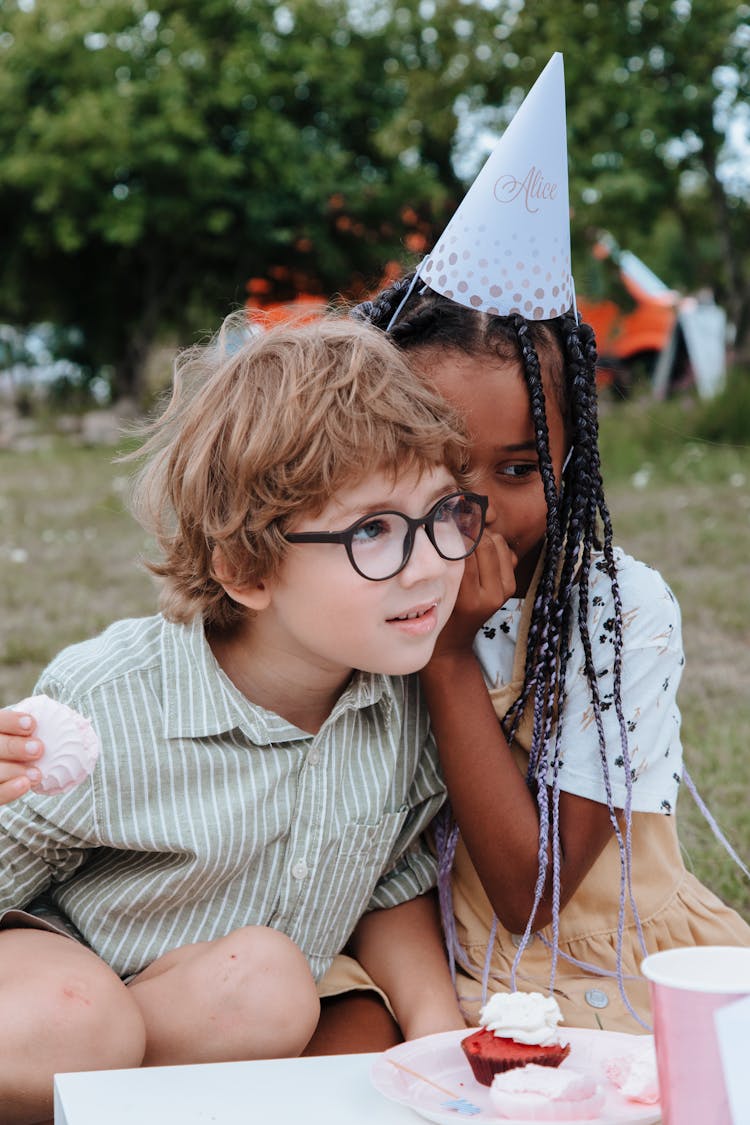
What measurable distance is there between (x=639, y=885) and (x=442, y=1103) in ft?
2.24

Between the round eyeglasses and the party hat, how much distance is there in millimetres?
327

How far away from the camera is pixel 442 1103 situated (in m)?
1.35

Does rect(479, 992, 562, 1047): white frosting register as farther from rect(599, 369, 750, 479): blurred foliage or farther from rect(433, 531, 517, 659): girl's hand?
rect(599, 369, 750, 479): blurred foliage

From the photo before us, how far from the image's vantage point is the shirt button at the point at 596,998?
6.14ft

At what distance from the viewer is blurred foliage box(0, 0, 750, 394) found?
411 inches

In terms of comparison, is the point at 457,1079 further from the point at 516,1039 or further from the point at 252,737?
the point at 252,737

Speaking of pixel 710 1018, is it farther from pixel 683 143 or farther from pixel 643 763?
pixel 683 143

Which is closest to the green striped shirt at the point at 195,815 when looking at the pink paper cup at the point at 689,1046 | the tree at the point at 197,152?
the pink paper cup at the point at 689,1046

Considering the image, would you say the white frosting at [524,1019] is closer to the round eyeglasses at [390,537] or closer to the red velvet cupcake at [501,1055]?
the red velvet cupcake at [501,1055]

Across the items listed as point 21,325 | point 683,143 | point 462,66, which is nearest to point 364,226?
point 462,66

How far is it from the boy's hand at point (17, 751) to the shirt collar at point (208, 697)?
30 centimetres

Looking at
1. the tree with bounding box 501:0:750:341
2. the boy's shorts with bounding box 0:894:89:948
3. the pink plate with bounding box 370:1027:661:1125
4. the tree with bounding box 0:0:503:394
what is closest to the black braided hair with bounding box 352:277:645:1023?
the pink plate with bounding box 370:1027:661:1125

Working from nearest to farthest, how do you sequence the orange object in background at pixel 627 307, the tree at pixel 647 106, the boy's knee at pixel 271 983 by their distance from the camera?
the boy's knee at pixel 271 983
the tree at pixel 647 106
the orange object in background at pixel 627 307

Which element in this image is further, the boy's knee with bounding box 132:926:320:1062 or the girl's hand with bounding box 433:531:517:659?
the girl's hand with bounding box 433:531:517:659
